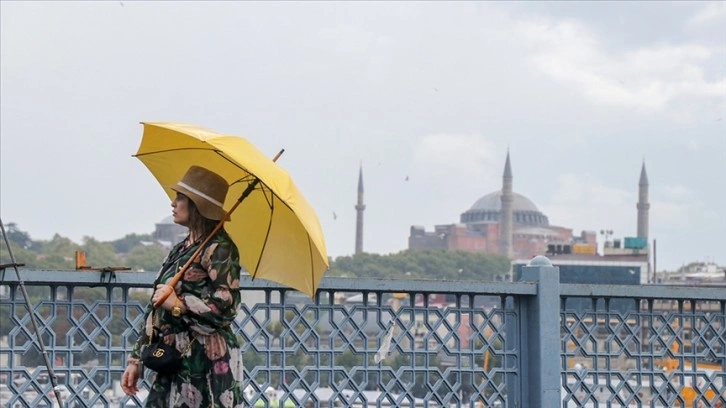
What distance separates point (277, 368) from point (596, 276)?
98314 millimetres

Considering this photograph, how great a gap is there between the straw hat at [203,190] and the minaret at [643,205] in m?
138

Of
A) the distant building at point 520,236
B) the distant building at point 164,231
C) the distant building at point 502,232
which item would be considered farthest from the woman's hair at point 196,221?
the distant building at point 164,231

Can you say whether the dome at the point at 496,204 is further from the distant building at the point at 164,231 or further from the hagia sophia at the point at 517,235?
the distant building at the point at 164,231

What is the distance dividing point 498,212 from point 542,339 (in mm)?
174498

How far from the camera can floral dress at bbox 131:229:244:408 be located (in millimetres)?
4371

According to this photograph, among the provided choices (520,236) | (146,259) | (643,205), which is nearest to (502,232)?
(520,236)

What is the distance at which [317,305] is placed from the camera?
5.79m

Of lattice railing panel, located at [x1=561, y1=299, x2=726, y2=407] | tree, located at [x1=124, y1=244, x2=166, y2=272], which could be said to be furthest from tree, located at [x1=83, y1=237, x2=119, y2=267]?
lattice railing panel, located at [x1=561, y1=299, x2=726, y2=407]

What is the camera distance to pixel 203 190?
4473 millimetres

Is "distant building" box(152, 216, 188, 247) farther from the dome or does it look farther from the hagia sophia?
the dome

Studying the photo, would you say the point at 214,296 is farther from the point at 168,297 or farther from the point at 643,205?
the point at 643,205

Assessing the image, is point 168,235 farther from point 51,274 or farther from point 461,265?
point 51,274

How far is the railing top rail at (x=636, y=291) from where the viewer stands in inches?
245

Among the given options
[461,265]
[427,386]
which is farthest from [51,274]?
[461,265]
